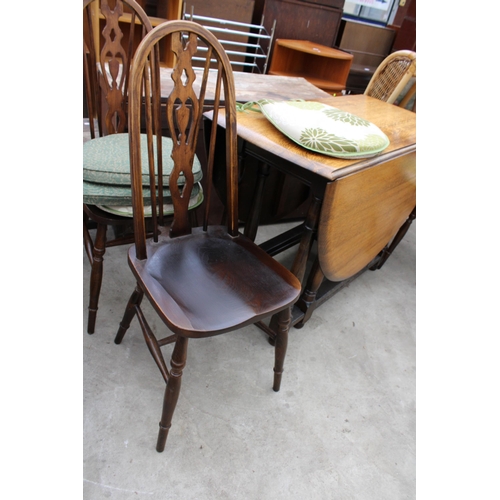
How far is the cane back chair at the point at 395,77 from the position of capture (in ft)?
6.34

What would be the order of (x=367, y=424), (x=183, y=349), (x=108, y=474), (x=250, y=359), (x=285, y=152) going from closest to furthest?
(x=183, y=349)
(x=108, y=474)
(x=285, y=152)
(x=367, y=424)
(x=250, y=359)

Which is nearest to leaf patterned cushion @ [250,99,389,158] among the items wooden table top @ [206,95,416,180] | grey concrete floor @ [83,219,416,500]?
wooden table top @ [206,95,416,180]

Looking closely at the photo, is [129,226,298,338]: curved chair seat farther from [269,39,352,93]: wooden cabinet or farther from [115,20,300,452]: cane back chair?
[269,39,352,93]: wooden cabinet

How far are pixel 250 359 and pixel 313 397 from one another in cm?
29

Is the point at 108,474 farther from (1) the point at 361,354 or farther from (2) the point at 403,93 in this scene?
(2) the point at 403,93

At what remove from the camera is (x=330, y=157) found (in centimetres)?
127

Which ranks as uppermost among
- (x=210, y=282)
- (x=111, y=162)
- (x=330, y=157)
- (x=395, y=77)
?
→ (x=395, y=77)

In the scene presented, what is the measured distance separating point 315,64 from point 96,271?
3385 mm

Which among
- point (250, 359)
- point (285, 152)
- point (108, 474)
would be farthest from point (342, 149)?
point (108, 474)

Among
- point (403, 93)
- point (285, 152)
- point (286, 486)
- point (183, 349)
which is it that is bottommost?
point (286, 486)

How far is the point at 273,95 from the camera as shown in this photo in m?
1.87

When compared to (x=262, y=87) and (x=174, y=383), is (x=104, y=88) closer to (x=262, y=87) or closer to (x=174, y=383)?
(x=262, y=87)

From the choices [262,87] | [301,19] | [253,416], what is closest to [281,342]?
[253,416]

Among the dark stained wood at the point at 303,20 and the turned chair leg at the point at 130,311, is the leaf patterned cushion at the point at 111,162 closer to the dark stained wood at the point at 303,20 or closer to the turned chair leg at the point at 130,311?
the turned chair leg at the point at 130,311
